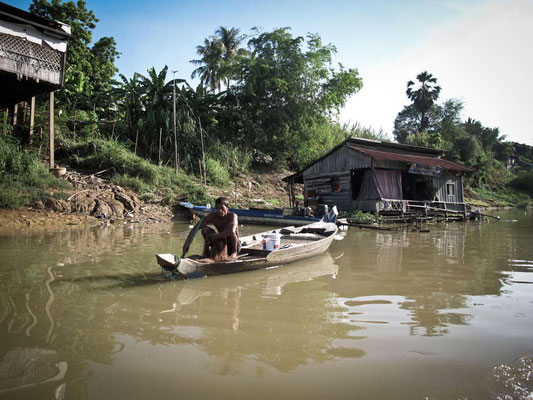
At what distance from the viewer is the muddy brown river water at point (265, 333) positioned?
208cm

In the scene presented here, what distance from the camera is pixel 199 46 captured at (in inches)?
1318

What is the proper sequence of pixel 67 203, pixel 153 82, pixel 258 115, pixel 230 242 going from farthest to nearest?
1. pixel 258 115
2. pixel 153 82
3. pixel 67 203
4. pixel 230 242

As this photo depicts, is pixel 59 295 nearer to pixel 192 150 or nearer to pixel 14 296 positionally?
pixel 14 296

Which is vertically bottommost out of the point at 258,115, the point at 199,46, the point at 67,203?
the point at 67,203

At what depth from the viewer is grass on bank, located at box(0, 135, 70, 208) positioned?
34.6 ft

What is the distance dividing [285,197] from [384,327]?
19.3 m

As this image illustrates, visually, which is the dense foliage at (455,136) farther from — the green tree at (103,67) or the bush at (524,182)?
the green tree at (103,67)

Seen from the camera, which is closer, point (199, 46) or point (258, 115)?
point (258, 115)

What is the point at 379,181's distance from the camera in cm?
1630

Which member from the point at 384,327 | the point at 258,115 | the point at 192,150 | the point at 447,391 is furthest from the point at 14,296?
the point at 258,115

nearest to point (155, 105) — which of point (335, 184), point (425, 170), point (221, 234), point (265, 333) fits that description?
point (335, 184)

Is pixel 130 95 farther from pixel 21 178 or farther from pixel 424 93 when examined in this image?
pixel 424 93

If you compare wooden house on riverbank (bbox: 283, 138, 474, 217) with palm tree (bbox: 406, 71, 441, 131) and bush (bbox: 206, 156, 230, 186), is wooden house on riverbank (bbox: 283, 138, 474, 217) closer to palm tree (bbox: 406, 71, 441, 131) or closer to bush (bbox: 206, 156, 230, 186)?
bush (bbox: 206, 156, 230, 186)

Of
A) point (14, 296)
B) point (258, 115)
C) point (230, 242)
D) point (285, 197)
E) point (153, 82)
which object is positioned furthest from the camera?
point (258, 115)
